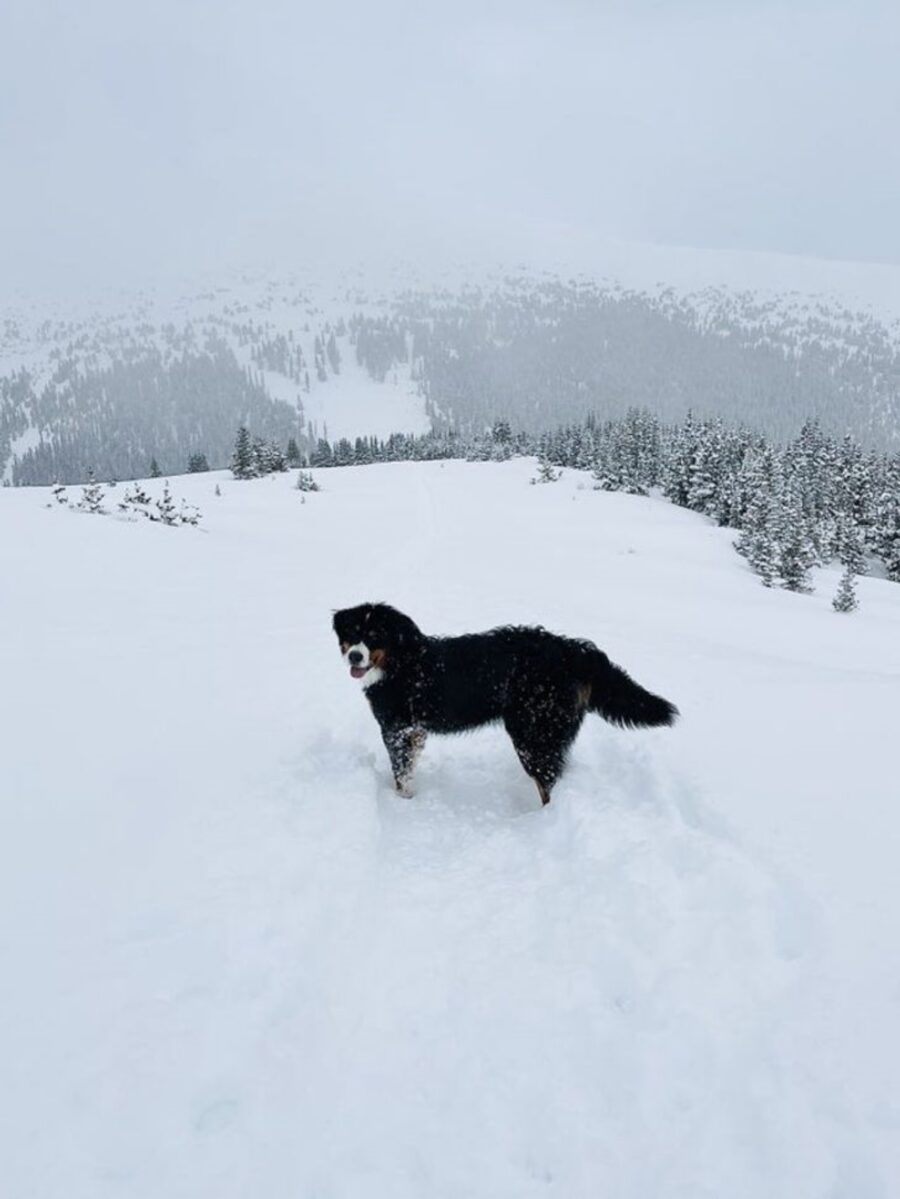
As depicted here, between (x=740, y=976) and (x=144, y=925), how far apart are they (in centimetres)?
297

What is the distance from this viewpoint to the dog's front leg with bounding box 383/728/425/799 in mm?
5309

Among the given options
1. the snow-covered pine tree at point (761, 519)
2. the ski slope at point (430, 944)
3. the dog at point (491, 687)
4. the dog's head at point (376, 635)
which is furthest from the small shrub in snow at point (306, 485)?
the dog at point (491, 687)

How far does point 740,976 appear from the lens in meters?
3.00

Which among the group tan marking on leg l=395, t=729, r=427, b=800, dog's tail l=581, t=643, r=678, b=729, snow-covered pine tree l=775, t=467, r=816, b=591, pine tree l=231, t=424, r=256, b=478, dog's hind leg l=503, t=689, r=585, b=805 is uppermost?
dog's tail l=581, t=643, r=678, b=729

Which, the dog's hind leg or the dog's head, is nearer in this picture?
the dog's hind leg

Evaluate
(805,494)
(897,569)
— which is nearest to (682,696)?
(897,569)

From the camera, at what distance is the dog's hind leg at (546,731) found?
16.3 feet

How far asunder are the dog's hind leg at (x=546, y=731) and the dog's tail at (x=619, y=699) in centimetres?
19

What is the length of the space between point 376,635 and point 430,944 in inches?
96.0

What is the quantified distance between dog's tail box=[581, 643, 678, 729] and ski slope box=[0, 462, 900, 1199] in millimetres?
463

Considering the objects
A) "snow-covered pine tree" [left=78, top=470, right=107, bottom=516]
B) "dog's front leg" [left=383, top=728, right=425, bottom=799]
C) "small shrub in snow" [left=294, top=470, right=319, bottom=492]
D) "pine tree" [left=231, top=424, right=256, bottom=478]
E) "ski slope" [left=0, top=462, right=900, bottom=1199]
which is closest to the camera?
"ski slope" [left=0, top=462, right=900, bottom=1199]

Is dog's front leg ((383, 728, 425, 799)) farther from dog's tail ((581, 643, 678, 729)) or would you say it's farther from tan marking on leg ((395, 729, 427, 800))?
dog's tail ((581, 643, 678, 729))

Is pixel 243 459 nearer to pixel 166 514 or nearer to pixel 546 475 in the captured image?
pixel 546 475

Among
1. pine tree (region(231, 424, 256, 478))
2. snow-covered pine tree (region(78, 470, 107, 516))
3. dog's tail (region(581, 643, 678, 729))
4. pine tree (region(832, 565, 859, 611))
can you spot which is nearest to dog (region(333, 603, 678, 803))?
dog's tail (region(581, 643, 678, 729))
